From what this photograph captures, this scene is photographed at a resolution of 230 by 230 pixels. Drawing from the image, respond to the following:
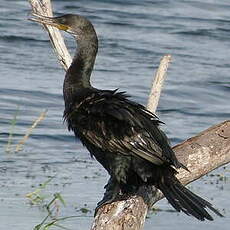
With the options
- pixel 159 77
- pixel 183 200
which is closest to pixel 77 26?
pixel 159 77

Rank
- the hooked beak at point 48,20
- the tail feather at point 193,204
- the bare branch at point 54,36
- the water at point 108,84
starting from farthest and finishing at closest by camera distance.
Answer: the water at point 108,84 → the hooked beak at point 48,20 → the bare branch at point 54,36 → the tail feather at point 193,204

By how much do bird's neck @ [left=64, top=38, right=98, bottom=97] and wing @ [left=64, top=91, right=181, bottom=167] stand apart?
251 mm

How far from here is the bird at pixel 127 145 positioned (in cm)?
533

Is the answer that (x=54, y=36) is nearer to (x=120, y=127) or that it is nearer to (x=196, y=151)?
(x=120, y=127)

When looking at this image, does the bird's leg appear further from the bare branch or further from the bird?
the bare branch

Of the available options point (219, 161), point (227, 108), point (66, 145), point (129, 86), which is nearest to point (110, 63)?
point (129, 86)

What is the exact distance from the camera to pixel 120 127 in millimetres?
5531

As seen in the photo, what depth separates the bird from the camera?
5.33m

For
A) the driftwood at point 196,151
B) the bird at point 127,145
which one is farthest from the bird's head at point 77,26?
the bird at point 127,145

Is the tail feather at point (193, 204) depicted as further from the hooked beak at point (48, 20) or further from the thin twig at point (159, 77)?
the hooked beak at point (48, 20)

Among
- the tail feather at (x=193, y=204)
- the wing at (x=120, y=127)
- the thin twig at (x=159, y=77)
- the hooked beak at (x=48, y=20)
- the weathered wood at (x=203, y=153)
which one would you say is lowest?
the tail feather at (x=193, y=204)

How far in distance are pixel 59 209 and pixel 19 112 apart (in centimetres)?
300

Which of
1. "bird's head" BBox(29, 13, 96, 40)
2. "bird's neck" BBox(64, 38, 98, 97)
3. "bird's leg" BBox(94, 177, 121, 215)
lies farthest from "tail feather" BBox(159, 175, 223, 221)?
"bird's head" BBox(29, 13, 96, 40)

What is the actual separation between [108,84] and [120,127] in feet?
18.3
